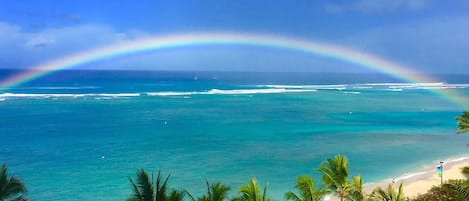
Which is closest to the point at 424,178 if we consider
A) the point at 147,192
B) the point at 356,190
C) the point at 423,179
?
the point at 423,179

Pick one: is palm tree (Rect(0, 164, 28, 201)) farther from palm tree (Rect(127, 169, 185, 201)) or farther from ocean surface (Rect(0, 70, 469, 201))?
ocean surface (Rect(0, 70, 469, 201))

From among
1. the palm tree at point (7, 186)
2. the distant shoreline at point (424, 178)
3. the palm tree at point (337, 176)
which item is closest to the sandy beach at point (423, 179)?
the distant shoreline at point (424, 178)

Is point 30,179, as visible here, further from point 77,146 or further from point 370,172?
point 370,172

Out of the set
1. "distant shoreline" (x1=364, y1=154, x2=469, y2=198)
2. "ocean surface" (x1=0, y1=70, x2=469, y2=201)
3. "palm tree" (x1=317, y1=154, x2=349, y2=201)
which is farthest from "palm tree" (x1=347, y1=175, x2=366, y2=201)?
"distant shoreline" (x1=364, y1=154, x2=469, y2=198)

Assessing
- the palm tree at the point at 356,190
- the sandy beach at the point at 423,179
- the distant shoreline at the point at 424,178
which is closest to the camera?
the palm tree at the point at 356,190

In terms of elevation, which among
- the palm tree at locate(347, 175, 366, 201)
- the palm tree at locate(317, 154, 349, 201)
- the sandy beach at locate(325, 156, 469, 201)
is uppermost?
the sandy beach at locate(325, 156, 469, 201)

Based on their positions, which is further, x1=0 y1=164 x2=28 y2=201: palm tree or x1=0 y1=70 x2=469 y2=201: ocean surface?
x1=0 y1=70 x2=469 y2=201: ocean surface

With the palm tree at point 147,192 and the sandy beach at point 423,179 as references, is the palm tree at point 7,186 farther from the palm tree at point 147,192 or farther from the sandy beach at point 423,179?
the sandy beach at point 423,179

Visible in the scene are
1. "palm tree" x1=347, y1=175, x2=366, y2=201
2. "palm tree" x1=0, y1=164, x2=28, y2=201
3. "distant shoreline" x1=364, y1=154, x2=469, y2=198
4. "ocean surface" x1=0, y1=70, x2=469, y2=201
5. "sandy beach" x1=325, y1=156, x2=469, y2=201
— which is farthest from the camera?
"ocean surface" x1=0, y1=70, x2=469, y2=201
